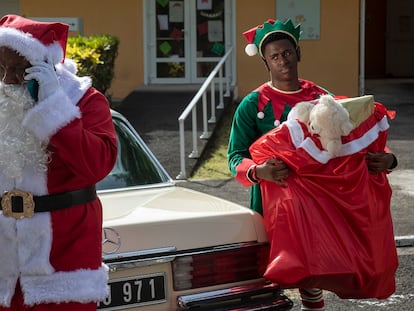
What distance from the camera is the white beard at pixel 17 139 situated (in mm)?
3026

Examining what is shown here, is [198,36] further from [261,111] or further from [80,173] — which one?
[80,173]

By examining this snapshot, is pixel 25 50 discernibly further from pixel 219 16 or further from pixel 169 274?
pixel 219 16

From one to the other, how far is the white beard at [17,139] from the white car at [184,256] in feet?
2.44

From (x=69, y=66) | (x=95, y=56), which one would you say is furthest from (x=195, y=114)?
(x=69, y=66)

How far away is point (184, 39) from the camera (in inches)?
666

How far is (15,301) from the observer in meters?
3.10

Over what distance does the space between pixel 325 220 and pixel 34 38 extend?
1701 mm

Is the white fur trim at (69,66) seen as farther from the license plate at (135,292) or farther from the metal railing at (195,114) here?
the metal railing at (195,114)

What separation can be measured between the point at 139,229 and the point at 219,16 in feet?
44.0

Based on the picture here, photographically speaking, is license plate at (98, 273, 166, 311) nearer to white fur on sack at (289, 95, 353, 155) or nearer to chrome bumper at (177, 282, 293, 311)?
chrome bumper at (177, 282, 293, 311)

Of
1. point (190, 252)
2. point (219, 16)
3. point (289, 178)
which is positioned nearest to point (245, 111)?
point (289, 178)

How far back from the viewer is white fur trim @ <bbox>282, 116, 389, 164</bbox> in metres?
4.04

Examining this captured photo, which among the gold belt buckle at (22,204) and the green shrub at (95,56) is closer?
the gold belt buckle at (22,204)

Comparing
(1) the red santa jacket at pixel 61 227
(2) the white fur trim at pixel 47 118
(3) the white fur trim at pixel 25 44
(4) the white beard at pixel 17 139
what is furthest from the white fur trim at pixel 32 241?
(3) the white fur trim at pixel 25 44
